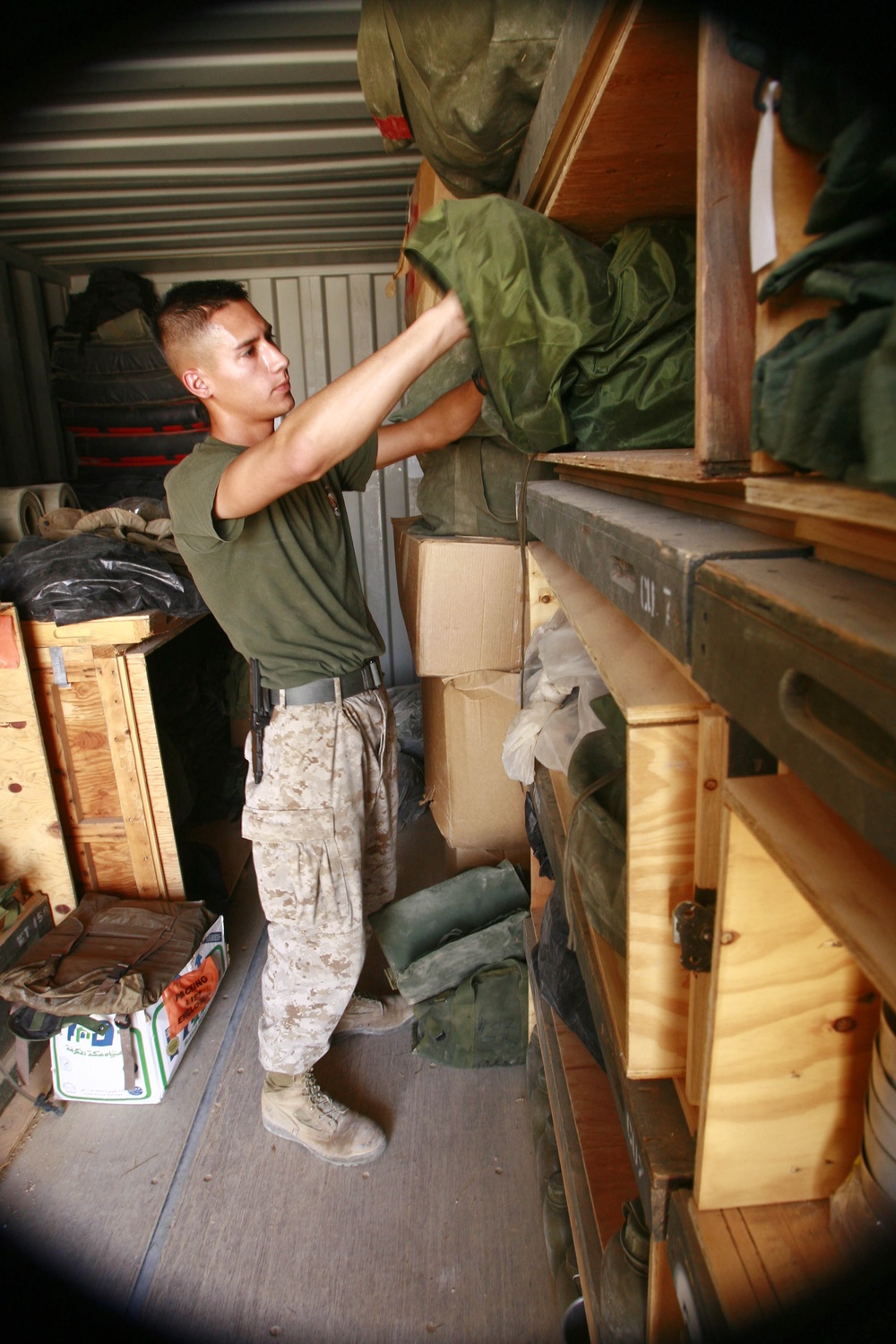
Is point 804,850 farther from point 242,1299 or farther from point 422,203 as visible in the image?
point 422,203

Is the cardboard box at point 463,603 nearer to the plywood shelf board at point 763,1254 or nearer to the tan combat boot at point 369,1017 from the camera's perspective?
the tan combat boot at point 369,1017

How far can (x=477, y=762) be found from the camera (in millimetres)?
2773

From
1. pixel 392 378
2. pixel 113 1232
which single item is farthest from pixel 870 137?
pixel 113 1232

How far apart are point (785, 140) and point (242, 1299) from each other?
7.65 ft

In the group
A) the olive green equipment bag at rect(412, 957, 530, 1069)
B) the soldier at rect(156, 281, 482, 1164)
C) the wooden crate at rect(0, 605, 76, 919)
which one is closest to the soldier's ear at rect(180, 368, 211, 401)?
the soldier at rect(156, 281, 482, 1164)

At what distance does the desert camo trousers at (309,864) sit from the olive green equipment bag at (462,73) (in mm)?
1375

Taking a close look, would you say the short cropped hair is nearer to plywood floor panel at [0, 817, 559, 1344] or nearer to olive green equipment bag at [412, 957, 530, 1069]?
olive green equipment bag at [412, 957, 530, 1069]

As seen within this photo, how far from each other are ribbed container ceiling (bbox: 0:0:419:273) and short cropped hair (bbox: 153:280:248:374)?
543mm

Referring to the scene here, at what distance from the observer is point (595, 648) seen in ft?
3.12

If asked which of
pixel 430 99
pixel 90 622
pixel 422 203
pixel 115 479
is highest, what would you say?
pixel 422 203

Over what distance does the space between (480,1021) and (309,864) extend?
0.76 meters

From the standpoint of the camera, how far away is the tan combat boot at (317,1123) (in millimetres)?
2035

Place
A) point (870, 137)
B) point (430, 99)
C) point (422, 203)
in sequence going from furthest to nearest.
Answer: point (422, 203) → point (430, 99) → point (870, 137)

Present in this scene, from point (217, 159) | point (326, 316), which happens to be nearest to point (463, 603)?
point (217, 159)
